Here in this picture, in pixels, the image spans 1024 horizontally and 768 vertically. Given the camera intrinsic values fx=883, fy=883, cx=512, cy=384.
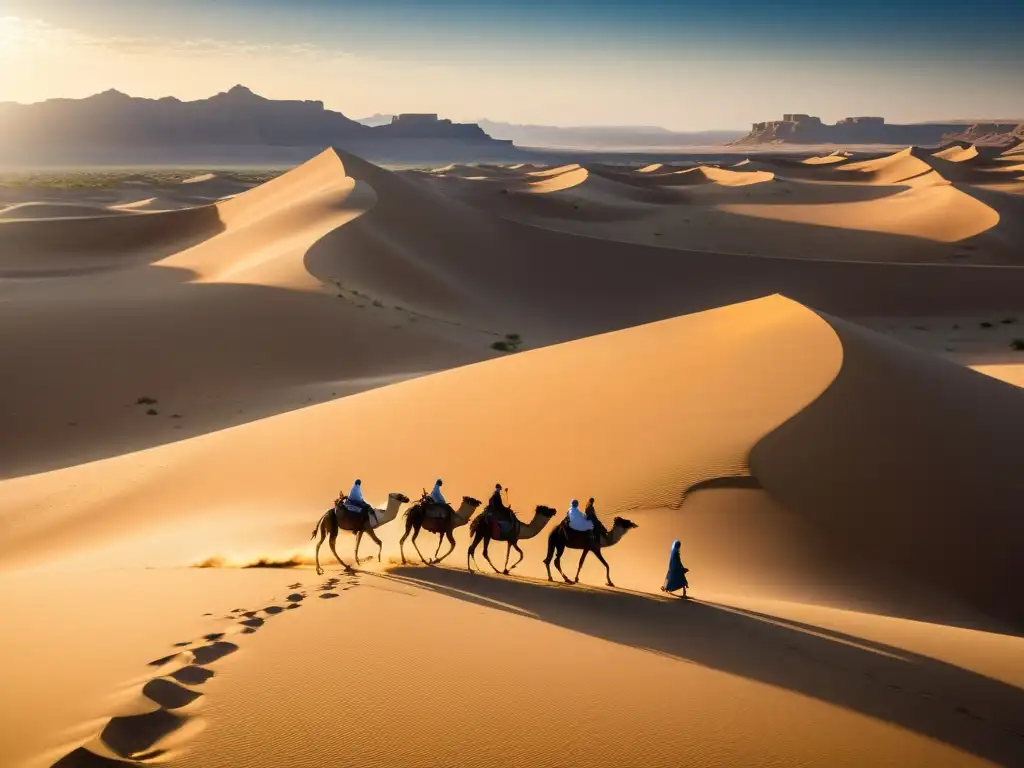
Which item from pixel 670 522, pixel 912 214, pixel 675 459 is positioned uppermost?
pixel 675 459

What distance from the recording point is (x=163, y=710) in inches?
174

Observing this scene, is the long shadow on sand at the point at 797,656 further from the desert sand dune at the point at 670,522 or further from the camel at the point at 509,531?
the camel at the point at 509,531

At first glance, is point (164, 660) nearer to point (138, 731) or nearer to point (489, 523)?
point (138, 731)

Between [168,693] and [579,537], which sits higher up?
[168,693]

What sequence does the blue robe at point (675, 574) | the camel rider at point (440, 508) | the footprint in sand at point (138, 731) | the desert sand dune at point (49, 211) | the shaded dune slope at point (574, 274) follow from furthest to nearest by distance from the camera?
the desert sand dune at point (49, 211) → the shaded dune slope at point (574, 274) → the camel rider at point (440, 508) → the blue robe at point (675, 574) → the footprint in sand at point (138, 731)

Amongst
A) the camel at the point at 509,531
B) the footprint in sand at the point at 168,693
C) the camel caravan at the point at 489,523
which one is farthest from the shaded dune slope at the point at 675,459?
the footprint in sand at the point at 168,693

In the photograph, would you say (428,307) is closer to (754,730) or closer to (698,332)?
(698,332)

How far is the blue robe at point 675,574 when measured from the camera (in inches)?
284

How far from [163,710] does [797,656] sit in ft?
12.8

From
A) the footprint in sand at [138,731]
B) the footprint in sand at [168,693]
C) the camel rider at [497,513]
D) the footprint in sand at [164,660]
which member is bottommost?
the camel rider at [497,513]

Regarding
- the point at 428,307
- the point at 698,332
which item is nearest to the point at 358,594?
the point at 698,332

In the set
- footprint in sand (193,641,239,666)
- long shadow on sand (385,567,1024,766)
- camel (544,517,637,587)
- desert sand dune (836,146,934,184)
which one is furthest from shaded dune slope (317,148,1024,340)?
desert sand dune (836,146,934,184)

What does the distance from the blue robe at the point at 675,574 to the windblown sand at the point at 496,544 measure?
6.6 inches

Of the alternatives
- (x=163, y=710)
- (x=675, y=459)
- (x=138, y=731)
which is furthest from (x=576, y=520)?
Answer: (x=138, y=731)
